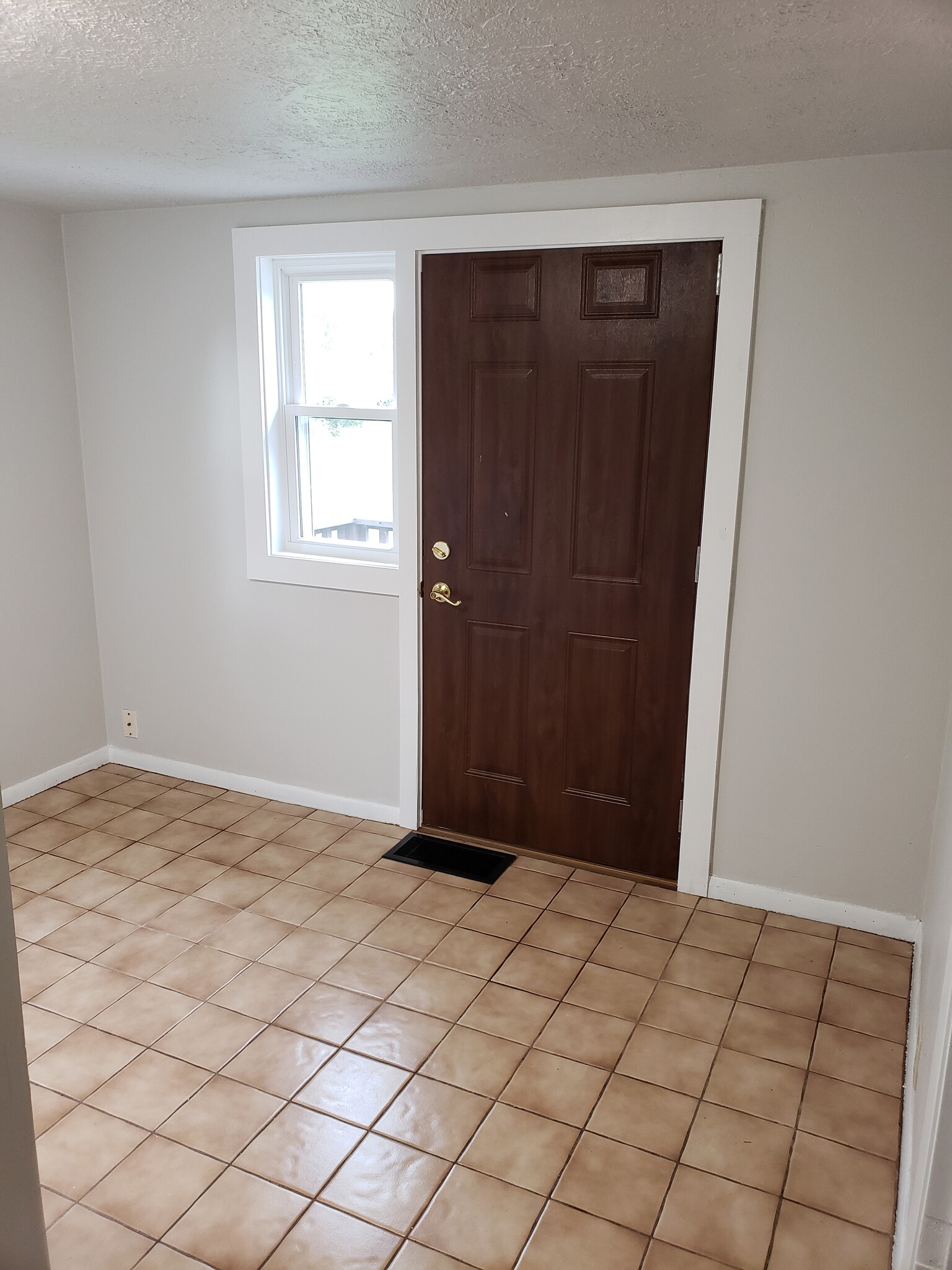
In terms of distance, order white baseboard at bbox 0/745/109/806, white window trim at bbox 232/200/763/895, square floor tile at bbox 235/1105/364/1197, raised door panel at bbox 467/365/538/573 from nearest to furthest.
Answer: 1. square floor tile at bbox 235/1105/364/1197
2. white window trim at bbox 232/200/763/895
3. raised door panel at bbox 467/365/538/573
4. white baseboard at bbox 0/745/109/806

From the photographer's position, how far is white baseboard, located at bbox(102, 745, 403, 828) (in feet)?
12.6

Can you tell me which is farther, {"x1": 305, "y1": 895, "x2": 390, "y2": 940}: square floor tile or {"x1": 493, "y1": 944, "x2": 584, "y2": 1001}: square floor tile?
{"x1": 305, "y1": 895, "x2": 390, "y2": 940}: square floor tile

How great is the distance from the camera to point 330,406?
3.64 metres

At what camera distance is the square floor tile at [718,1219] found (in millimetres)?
1937

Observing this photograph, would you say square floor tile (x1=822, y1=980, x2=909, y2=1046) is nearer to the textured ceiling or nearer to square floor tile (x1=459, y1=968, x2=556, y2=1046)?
square floor tile (x1=459, y1=968, x2=556, y2=1046)

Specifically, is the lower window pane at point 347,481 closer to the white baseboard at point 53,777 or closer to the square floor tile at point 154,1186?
the white baseboard at point 53,777

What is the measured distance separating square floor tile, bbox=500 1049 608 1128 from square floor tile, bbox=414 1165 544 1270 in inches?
9.8

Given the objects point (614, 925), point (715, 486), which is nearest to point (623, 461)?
point (715, 486)

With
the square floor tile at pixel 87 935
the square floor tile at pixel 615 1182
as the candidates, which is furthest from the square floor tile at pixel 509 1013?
the square floor tile at pixel 87 935

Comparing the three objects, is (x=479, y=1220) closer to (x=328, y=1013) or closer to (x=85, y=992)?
(x=328, y=1013)

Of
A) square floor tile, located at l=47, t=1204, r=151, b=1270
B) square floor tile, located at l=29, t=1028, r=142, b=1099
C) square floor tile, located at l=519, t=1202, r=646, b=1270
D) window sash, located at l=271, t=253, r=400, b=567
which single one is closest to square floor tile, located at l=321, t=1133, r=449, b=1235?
square floor tile, located at l=519, t=1202, r=646, b=1270

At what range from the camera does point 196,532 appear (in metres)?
3.92

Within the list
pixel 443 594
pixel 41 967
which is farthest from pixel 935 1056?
pixel 41 967

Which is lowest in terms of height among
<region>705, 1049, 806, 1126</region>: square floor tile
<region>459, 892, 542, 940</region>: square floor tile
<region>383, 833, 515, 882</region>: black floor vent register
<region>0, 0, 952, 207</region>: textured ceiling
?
<region>705, 1049, 806, 1126</region>: square floor tile
